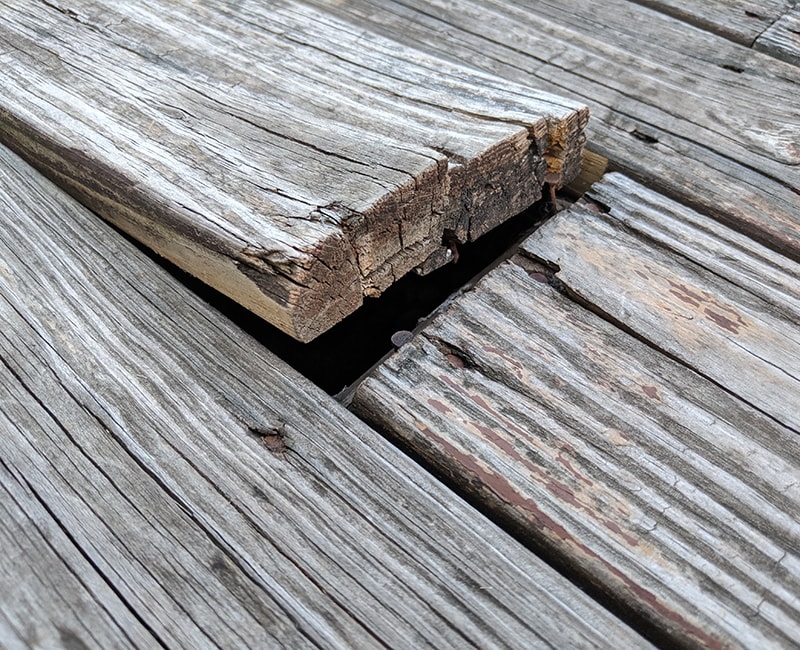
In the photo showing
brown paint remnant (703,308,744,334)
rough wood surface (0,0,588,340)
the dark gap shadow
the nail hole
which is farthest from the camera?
the dark gap shadow

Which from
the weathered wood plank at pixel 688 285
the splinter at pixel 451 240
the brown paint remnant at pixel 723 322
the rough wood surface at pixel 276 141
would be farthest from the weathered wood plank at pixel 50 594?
the brown paint remnant at pixel 723 322

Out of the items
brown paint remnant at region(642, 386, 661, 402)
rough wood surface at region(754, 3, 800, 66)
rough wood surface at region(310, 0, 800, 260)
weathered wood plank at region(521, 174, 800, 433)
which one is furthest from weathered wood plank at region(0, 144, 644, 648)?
rough wood surface at region(754, 3, 800, 66)

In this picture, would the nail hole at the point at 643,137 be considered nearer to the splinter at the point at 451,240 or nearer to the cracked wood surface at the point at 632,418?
the cracked wood surface at the point at 632,418

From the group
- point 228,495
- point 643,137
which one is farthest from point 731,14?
point 228,495

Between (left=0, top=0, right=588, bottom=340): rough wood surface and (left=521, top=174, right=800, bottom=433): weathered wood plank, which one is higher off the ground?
(left=0, top=0, right=588, bottom=340): rough wood surface

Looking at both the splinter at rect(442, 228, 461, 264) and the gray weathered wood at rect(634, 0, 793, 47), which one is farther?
the gray weathered wood at rect(634, 0, 793, 47)

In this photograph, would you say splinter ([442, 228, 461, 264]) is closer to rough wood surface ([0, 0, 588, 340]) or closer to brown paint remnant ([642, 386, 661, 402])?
rough wood surface ([0, 0, 588, 340])

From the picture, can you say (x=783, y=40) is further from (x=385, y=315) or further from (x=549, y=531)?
(x=549, y=531)
